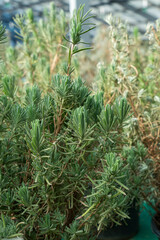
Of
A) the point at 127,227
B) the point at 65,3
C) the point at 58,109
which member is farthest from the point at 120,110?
the point at 65,3

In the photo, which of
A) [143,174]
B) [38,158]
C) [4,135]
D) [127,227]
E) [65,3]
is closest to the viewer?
[38,158]

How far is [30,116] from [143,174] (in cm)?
78

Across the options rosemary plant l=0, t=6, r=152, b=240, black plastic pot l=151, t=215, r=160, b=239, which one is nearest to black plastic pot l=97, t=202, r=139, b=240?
black plastic pot l=151, t=215, r=160, b=239

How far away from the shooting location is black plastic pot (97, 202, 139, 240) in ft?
5.69

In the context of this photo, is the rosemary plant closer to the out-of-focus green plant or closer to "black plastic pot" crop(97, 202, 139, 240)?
the out-of-focus green plant

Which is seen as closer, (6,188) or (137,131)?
(6,188)

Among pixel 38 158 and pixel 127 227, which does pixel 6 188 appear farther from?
pixel 127 227

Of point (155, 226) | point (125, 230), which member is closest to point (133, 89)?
point (155, 226)

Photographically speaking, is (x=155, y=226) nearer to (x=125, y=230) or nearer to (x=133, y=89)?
(x=125, y=230)

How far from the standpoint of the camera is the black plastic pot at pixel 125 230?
1.74m

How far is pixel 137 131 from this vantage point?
62.9 inches

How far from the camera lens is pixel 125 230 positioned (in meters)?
1.77

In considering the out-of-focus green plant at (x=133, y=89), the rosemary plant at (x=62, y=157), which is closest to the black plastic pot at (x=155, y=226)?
the out-of-focus green plant at (x=133, y=89)

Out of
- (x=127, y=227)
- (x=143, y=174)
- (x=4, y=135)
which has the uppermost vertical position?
(x=4, y=135)
